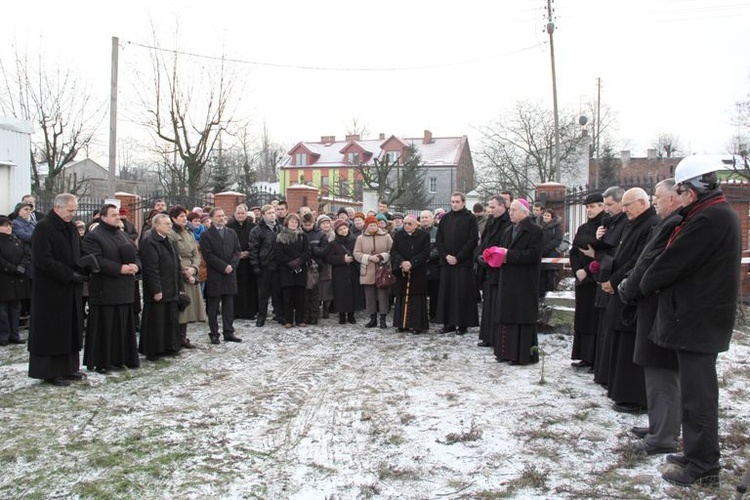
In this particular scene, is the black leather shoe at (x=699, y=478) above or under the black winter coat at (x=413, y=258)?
under

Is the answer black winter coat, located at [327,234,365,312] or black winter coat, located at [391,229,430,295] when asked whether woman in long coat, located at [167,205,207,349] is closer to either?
black winter coat, located at [327,234,365,312]

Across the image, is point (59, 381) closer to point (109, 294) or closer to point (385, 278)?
point (109, 294)

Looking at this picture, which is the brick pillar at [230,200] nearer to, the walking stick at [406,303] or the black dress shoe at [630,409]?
the walking stick at [406,303]

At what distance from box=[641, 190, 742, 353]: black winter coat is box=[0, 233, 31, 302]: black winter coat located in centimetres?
820

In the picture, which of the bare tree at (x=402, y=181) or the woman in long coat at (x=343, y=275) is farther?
the bare tree at (x=402, y=181)

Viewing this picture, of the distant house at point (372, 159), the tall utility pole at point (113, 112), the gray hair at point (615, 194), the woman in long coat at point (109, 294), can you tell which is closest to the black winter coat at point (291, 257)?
the woman in long coat at point (109, 294)

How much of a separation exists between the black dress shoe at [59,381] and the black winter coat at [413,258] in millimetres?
4772

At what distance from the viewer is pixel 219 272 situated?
337 inches

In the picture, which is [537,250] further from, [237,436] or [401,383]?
[237,436]

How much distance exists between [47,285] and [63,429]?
69.3 inches

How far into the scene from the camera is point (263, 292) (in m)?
10.2

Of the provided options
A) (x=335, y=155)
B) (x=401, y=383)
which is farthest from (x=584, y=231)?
(x=335, y=155)

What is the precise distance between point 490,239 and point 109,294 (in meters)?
4.80

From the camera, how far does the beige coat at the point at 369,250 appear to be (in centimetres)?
1002
